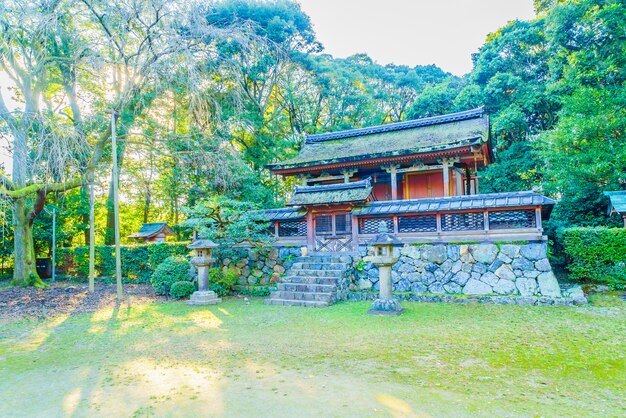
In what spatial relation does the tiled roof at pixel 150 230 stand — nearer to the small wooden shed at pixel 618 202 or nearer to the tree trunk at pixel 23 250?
the tree trunk at pixel 23 250

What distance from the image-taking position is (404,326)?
24.4 feet

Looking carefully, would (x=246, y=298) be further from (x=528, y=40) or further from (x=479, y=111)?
(x=528, y=40)

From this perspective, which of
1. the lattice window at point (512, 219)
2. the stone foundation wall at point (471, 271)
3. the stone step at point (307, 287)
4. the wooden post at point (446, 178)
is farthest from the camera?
the wooden post at point (446, 178)

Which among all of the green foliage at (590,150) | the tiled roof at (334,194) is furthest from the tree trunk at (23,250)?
the green foliage at (590,150)

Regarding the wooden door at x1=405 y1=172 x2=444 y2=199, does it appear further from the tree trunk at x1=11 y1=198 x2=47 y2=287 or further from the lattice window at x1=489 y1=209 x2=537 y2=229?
the tree trunk at x1=11 y1=198 x2=47 y2=287

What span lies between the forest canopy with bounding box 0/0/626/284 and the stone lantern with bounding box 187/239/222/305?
159cm

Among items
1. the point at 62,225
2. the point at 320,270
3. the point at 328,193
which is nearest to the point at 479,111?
the point at 328,193

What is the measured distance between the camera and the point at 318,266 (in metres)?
11.5

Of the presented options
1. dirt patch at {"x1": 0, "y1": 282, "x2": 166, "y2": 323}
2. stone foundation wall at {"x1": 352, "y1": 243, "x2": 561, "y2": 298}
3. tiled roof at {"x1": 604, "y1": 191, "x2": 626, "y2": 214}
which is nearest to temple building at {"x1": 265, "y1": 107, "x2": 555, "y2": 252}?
stone foundation wall at {"x1": 352, "y1": 243, "x2": 561, "y2": 298}

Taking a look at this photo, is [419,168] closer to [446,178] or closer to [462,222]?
[446,178]

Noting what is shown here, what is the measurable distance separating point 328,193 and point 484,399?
888 centimetres

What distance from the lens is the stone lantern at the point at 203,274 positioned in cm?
1080

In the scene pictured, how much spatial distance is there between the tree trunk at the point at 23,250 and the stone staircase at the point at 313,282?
33.1ft

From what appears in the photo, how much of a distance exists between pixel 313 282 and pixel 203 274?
329 cm
